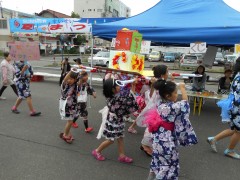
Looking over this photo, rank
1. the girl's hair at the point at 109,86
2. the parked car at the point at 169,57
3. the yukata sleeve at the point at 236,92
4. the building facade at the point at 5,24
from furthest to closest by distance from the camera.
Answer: the building facade at the point at 5,24, the parked car at the point at 169,57, the yukata sleeve at the point at 236,92, the girl's hair at the point at 109,86

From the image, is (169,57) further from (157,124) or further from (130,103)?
(157,124)

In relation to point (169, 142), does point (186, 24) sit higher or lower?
higher

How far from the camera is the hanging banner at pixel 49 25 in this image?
10.1m

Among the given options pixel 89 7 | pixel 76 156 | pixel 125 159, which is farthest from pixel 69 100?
pixel 89 7

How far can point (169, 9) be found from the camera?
21.4 feet

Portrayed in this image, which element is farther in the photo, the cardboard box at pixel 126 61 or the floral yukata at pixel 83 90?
the floral yukata at pixel 83 90

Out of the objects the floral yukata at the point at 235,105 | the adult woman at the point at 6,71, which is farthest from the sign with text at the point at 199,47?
the adult woman at the point at 6,71

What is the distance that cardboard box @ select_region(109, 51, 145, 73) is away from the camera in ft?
11.4

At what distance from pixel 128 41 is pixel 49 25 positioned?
336 inches

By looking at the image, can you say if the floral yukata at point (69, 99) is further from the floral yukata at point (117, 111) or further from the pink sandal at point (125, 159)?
the pink sandal at point (125, 159)

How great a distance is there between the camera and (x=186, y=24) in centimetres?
550

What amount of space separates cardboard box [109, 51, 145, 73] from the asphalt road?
136 cm

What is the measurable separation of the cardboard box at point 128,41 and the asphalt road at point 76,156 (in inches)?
64.6

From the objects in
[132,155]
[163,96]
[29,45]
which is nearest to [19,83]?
[29,45]
